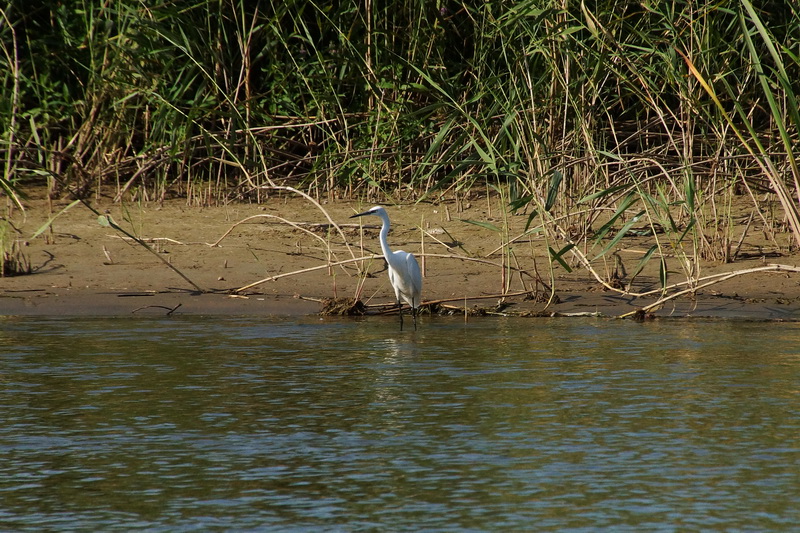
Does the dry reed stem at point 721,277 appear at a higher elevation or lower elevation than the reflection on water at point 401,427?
higher

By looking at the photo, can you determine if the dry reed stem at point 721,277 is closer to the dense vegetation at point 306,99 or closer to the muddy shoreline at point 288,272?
the muddy shoreline at point 288,272

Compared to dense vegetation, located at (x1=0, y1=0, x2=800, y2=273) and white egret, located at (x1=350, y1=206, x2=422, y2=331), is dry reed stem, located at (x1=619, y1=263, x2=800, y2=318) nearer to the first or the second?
white egret, located at (x1=350, y1=206, x2=422, y2=331)

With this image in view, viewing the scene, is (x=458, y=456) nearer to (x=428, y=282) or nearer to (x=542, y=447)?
(x=542, y=447)

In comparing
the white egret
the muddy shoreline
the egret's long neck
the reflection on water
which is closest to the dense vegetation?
the muddy shoreline

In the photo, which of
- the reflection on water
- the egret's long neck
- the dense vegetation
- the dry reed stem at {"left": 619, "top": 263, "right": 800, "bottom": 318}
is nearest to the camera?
the reflection on water

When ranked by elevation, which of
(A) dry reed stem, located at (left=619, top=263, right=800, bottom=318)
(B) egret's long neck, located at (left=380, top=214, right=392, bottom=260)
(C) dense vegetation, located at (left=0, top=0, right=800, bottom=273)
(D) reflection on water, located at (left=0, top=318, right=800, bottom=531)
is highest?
(C) dense vegetation, located at (left=0, top=0, right=800, bottom=273)

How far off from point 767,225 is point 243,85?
4.73 meters

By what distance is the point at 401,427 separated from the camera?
4902 millimetres

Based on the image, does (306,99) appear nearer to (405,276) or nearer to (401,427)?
(405,276)

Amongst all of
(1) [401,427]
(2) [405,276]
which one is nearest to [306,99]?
(2) [405,276]

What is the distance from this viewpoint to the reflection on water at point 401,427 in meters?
3.79

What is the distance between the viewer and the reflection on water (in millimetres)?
3785

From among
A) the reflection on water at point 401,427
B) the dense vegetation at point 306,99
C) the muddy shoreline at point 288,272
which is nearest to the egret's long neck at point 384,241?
the muddy shoreline at point 288,272

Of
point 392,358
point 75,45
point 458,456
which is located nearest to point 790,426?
point 458,456
